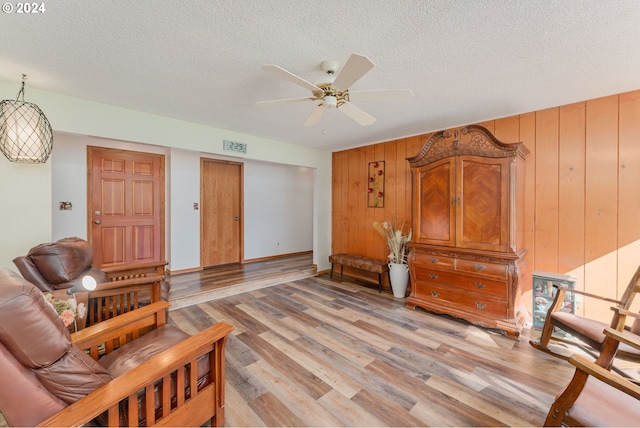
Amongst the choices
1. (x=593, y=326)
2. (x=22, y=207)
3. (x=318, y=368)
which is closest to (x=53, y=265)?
(x=22, y=207)

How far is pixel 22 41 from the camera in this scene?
166 cm

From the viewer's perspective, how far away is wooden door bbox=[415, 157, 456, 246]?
9.37 feet

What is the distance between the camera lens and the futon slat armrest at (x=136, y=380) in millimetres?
871

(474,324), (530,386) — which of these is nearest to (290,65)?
(530,386)

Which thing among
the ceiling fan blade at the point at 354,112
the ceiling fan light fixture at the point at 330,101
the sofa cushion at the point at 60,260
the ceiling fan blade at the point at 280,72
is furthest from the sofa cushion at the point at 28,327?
the ceiling fan blade at the point at 354,112

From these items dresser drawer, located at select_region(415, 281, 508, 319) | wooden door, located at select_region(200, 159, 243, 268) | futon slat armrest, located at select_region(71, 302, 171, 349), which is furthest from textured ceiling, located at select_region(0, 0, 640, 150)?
wooden door, located at select_region(200, 159, 243, 268)

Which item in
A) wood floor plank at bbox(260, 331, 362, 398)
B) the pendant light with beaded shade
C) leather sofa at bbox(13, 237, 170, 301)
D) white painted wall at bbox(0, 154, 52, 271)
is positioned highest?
the pendant light with beaded shade

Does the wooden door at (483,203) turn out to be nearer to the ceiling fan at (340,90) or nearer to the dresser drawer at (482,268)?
the dresser drawer at (482,268)

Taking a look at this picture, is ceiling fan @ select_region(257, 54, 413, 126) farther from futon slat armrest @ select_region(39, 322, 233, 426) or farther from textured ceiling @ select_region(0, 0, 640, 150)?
futon slat armrest @ select_region(39, 322, 233, 426)

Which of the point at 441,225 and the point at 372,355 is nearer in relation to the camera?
the point at 372,355

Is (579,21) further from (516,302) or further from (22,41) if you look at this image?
(22,41)

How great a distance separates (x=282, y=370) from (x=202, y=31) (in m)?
2.41

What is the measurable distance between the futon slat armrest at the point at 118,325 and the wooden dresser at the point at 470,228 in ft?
8.80

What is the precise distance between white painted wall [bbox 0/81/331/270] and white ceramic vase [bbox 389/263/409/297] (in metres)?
2.38
